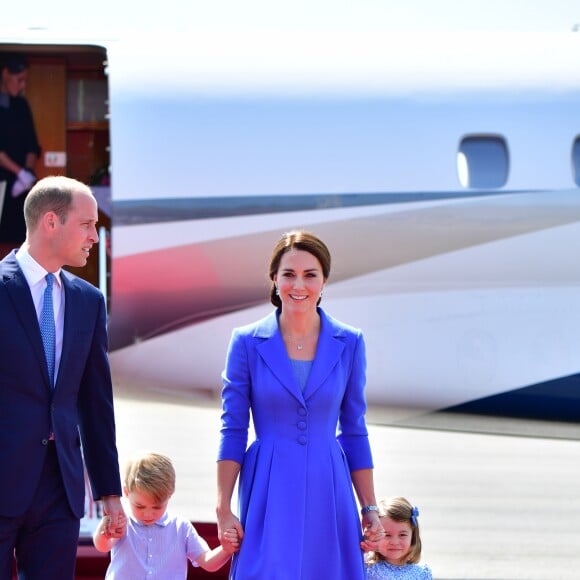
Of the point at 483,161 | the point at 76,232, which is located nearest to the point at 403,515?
the point at 76,232

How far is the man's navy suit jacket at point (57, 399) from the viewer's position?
3.35 metres

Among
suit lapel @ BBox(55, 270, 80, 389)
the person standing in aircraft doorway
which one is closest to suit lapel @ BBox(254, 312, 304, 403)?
suit lapel @ BBox(55, 270, 80, 389)

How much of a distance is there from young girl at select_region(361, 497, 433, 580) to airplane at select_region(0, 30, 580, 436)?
5.74 feet

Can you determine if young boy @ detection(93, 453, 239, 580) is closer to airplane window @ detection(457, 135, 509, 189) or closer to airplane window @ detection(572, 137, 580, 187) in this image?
airplane window @ detection(457, 135, 509, 189)

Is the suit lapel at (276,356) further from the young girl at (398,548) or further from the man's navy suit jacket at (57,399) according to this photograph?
the young girl at (398,548)

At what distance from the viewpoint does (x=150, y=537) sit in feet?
13.2

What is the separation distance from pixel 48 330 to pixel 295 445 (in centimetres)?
81

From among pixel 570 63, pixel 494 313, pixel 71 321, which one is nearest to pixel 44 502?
pixel 71 321

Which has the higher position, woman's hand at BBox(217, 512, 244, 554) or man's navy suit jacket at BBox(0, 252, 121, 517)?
man's navy suit jacket at BBox(0, 252, 121, 517)

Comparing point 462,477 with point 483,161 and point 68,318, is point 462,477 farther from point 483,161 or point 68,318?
point 68,318

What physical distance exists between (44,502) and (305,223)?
3004 mm

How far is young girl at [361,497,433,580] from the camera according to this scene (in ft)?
14.4

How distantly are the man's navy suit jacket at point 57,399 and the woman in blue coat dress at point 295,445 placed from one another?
0.38 metres

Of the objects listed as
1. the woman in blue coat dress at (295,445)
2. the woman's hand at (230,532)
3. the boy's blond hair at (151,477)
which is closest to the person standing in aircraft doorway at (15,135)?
the boy's blond hair at (151,477)
